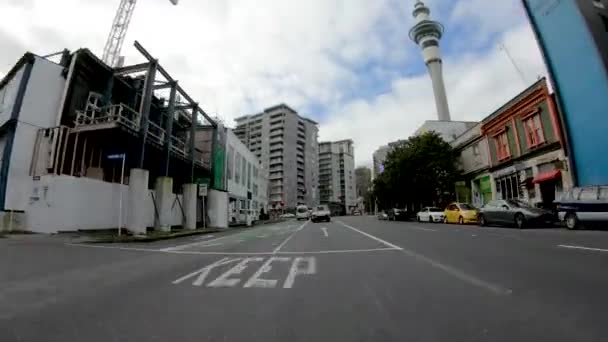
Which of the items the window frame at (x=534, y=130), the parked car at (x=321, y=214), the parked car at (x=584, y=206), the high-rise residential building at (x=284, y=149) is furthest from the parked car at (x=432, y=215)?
Result: the high-rise residential building at (x=284, y=149)

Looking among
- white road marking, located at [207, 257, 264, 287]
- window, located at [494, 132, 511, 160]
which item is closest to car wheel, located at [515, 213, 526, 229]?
window, located at [494, 132, 511, 160]

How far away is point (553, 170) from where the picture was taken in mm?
22281

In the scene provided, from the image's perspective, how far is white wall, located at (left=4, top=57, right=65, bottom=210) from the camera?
15820 millimetres

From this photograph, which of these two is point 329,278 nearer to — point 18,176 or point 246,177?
point 18,176

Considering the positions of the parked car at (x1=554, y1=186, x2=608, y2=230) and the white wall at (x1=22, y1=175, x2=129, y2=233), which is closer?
the parked car at (x1=554, y1=186, x2=608, y2=230)

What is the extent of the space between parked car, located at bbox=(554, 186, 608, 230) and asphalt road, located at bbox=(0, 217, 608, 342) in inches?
358

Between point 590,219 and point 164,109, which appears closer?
point 590,219

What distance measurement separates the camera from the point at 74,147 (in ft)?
56.2

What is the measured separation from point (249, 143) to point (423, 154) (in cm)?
9969

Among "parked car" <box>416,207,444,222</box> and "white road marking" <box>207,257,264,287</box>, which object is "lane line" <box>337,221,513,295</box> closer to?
"white road marking" <box>207,257,264,287</box>

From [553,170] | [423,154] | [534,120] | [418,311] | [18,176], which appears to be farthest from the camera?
[423,154]

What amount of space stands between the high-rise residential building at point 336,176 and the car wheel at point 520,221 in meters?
135

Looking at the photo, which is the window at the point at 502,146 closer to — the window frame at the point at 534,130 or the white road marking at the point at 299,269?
the window frame at the point at 534,130

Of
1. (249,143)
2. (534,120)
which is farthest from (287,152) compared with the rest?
(534,120)
